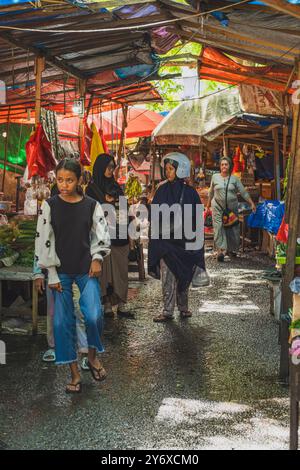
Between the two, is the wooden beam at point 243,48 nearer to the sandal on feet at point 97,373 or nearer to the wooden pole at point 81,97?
the wooden pole at point 81,97

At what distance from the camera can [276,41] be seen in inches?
267

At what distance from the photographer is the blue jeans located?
16.6 ft

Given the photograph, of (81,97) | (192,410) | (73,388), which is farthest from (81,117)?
(192,410)

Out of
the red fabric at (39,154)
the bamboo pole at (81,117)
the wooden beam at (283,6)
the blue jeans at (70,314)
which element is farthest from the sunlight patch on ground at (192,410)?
the bamboo pole at (81,117)

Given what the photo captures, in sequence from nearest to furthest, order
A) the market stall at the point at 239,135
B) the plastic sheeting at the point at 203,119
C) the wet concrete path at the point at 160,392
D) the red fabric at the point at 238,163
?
the wet concrete path at the point at 160,392 < the market stall at the point at 239,135 < the plastic sheeting at the point at 203,119 < the red fabric at the point at 238,163

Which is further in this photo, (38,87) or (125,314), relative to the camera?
(125,314)

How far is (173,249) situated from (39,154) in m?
2.03

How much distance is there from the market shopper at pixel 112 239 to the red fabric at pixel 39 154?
1.96 ft

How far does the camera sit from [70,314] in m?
5.14

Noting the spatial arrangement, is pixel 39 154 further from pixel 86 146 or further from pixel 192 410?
pixel 192 410

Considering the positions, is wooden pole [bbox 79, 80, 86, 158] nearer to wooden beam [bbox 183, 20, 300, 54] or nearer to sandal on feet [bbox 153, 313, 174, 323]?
wooden beam [bbox 183, 20, 300, 54]

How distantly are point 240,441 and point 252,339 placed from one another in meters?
2.82

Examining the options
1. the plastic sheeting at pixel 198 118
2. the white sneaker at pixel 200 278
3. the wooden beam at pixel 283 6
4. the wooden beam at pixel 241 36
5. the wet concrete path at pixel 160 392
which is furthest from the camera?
the plastic sheeting at pixel 198 118

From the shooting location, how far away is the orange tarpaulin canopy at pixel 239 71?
8.96m
